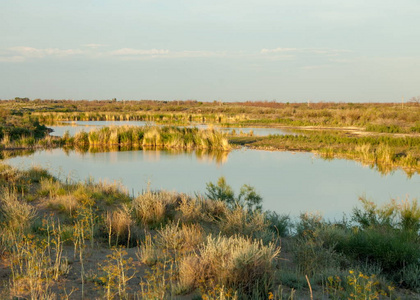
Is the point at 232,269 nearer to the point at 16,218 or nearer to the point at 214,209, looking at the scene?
the point at 214,209

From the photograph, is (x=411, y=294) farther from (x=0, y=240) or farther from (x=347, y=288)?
(x=0, y=240)

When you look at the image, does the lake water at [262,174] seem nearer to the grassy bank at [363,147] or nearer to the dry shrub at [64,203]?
the grassy bank at [363,147]

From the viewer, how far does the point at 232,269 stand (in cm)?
480

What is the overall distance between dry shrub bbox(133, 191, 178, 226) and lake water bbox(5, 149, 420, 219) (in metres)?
2.14

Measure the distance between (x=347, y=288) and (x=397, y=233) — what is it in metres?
3.16

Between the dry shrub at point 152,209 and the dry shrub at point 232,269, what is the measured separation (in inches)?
132

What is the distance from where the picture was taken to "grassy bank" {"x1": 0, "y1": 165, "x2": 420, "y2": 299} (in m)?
4.74

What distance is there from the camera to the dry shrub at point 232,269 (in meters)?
4.77

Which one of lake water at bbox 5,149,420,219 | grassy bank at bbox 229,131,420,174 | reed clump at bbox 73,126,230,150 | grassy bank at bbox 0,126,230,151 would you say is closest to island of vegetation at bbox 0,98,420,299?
lake water at bbox 5,149,420,219

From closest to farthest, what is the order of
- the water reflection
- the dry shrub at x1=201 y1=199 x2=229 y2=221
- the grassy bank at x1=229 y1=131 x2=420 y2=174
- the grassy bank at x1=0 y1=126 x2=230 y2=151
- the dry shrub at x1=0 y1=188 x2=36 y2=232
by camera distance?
the dry shrub at x1=0 y1=188 x2=36 y2=232 → the dry shrub at x1=201 y1=199 x2=229 y2=221 → the grassy bank at x1=229 y1=131 x2=420 y2=174 → the water reflection → the grassy bank at x1=0 y1=126 x2=230 y2=151

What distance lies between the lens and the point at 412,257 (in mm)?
6211

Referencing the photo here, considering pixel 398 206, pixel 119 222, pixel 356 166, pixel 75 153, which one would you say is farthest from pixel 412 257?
pixel 75 153

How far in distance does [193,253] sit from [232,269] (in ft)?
4.02

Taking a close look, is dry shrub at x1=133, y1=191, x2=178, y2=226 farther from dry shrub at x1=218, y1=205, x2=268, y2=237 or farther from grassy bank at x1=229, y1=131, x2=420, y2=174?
grassy bank at x1=229, y1=131, x2=420, y2=174
